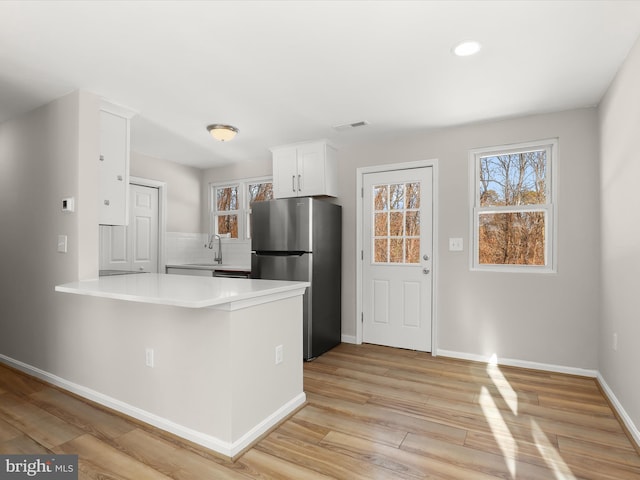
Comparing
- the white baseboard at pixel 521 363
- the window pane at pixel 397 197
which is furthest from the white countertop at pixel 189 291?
the white baseboard at pixel 521 363

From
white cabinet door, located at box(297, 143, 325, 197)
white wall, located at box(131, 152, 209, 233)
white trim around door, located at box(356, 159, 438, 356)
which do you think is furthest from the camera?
white wall, located at box(131, 152, 209, 233)

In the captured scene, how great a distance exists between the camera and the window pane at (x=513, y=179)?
10.9 feet

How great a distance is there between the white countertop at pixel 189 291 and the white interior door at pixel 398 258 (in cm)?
170

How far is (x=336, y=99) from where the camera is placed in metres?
2.91

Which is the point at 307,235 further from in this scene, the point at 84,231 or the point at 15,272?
the point at 15,272

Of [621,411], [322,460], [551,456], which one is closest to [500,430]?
[551,456]

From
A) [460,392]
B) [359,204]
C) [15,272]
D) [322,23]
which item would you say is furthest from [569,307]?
[15,272]

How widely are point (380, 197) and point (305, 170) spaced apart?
0.90 metres

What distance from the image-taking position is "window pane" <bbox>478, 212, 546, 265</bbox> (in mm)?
3303

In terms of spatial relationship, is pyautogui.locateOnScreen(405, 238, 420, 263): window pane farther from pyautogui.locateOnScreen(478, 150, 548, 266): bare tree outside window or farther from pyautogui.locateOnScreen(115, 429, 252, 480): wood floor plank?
pyautogui.locateOnScreen(115, 429, 252, 480): wood floor plank

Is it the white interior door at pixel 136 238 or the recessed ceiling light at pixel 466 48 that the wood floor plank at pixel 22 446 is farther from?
the recessed ceiling light at pixel 466 48

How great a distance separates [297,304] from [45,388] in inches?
82.7

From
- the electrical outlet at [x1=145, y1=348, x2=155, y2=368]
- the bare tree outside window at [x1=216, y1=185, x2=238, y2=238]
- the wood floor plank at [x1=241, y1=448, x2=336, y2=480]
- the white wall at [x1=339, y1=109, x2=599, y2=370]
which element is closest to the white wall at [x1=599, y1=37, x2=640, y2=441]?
the white wall at [x1=339, y1=109, x2=599, y2=370]

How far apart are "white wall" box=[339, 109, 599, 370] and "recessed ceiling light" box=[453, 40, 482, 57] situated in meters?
1.43
